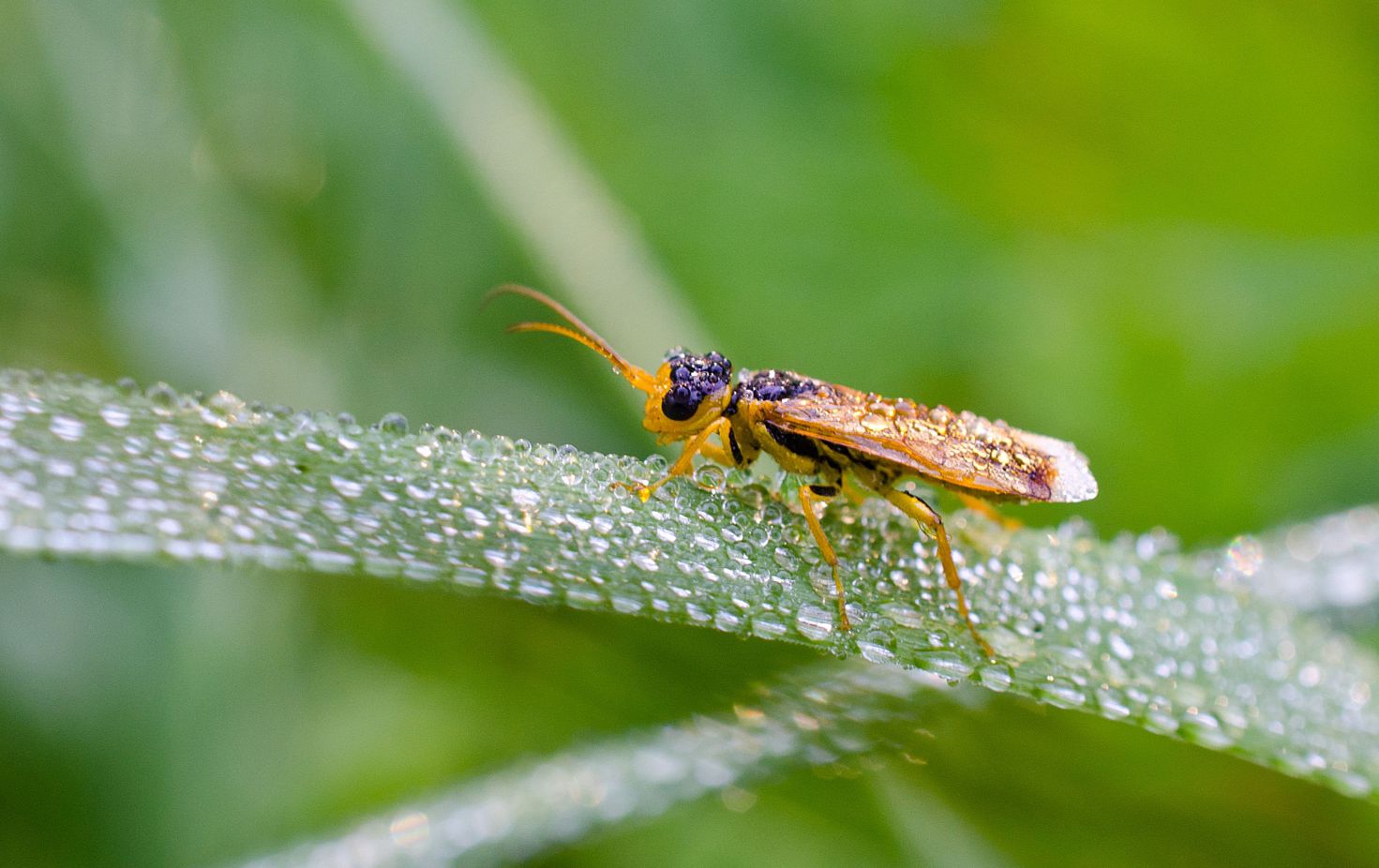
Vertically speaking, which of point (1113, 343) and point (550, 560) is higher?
point (1113, 343)

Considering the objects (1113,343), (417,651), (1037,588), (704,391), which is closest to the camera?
(1037,588)

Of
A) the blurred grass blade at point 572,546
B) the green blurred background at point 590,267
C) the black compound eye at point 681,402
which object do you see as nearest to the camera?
the blurred grass blade at point 572,546

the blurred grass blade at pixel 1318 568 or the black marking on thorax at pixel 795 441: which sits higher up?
the blurred grass blade at pixel 1318 568

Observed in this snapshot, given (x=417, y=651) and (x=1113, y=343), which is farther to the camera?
(x=1113, y=343)

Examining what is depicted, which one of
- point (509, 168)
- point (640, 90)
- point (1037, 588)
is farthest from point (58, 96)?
point (1037, 588)

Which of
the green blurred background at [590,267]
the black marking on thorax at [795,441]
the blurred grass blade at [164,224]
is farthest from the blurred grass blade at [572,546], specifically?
the blurred grass blade at [164,224]

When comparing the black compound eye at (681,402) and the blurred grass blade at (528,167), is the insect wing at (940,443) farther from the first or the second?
the blurred grass blade at (528,167)

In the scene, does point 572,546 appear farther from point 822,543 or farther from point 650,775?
point 650,775

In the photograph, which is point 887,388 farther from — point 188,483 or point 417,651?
point 188,483

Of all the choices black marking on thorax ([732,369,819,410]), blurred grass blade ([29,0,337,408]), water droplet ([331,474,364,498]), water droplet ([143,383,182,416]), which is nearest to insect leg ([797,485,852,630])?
black marking on thorax ([732,369,819,410])
